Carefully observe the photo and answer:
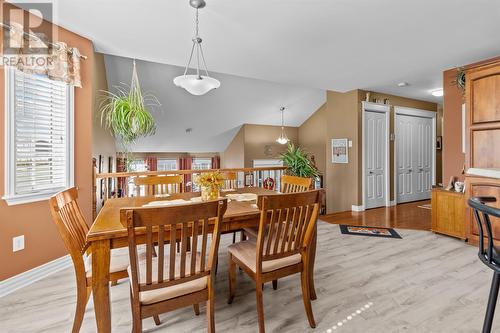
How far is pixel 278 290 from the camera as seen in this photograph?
2.19 m

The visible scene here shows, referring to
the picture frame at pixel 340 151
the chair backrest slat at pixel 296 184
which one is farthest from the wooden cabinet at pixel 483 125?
the picture frame at pixel 340 151

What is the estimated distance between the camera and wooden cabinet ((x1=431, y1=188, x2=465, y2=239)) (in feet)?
10.8

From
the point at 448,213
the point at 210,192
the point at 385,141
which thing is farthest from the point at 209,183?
the point at 385,141

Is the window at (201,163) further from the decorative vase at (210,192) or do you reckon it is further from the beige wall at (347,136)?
the decorative vase at (210,192)

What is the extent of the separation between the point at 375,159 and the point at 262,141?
373cm

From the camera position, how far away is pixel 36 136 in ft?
7.89

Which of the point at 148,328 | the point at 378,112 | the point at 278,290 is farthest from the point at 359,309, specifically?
the point at 378,112

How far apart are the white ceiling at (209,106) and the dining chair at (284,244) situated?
423 cm

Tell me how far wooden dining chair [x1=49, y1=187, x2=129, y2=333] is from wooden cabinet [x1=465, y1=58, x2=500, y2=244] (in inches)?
144

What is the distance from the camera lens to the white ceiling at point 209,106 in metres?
4.97

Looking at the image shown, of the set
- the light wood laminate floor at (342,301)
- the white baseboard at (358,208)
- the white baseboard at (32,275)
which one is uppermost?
the white baseboard at (358,208)

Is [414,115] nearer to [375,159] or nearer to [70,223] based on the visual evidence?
[375,159]

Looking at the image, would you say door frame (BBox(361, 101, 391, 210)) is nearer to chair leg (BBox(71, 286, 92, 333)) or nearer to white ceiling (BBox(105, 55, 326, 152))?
white ceiling (BBox(105, 55, 326, 152))

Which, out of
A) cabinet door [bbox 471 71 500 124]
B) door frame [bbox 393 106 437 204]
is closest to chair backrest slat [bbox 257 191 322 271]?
cabinet door [bbox 471 71 500 124]
